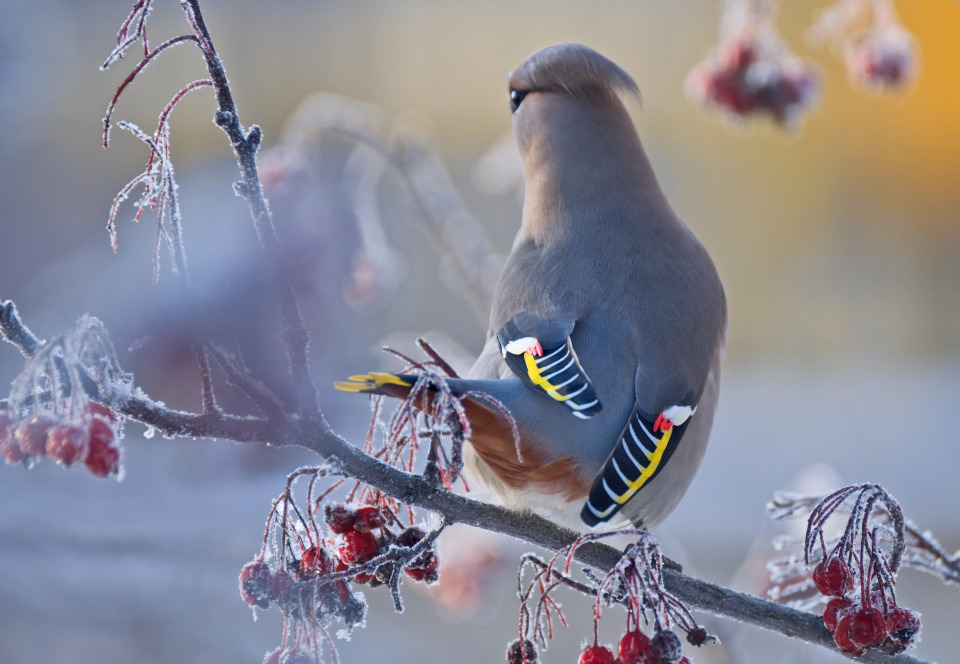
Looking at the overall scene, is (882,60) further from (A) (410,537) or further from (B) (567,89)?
(A) (410,537)

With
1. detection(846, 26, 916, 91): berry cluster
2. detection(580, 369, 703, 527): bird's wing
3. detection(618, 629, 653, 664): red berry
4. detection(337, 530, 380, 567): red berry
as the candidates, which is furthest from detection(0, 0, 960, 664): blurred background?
detection(618, 629, 653, 664): red berry

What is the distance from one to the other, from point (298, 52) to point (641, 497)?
13.2 feet

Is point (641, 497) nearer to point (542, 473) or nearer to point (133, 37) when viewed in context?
point (542, 473)

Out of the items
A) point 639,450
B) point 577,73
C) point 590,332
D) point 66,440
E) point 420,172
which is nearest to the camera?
point 66,440

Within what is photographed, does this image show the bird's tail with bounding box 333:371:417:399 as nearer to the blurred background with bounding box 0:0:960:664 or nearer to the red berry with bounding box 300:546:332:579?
the red berry with bounding box 300:546:332:579

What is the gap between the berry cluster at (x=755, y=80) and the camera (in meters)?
1.78

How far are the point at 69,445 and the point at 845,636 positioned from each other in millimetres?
643

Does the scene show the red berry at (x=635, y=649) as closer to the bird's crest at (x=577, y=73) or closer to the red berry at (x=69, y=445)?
the red berry at (x=69, y=445)

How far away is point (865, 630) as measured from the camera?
0.83 metres

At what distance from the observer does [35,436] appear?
698 millimetres

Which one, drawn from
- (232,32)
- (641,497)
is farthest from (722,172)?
(641,497)

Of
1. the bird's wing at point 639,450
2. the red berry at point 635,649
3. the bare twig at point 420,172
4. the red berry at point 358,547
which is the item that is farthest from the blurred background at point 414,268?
the red berry at point 635,649

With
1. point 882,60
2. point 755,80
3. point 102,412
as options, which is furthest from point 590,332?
point 882,60

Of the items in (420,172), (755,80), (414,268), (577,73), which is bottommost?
(577,73)
